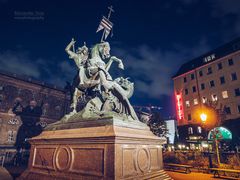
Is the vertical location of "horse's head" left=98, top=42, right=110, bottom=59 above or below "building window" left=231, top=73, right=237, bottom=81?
below

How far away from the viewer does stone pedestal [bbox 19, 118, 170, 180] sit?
3.92 metres

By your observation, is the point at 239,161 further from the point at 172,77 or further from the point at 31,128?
the point at 172,77

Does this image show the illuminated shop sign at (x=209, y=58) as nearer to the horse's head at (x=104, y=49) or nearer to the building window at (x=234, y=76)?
the building window at (x=234, y=76)

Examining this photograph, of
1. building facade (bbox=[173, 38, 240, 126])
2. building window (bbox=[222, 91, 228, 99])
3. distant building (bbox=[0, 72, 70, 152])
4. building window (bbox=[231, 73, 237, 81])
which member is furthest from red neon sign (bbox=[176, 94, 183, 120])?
distant building (bbox=[0, 72, 70, 152])

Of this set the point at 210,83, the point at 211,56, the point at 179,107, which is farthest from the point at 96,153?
the point at 211,56

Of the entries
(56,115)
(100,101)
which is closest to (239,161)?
(100,101)

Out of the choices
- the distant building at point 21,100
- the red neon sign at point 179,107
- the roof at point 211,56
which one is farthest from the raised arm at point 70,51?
the red neon sign at point 179,107

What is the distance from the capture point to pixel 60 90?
118ft

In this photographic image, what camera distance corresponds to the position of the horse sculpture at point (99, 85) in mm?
5695

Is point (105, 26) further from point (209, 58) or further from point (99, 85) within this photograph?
point (209, 58)

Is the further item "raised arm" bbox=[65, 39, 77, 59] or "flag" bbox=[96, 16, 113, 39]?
"flag" bbox=[96, 16, 113, 39]

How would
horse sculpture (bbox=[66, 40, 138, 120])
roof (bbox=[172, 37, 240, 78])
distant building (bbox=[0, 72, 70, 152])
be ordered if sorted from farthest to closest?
roof (bbox=[172, 37, 240, 78]), distant building (bbox=[0, 72, 70, 152]), horse sculpture (bbox=[66, 40, 138, 120])

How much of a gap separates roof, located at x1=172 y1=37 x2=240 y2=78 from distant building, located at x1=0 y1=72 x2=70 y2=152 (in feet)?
95.7

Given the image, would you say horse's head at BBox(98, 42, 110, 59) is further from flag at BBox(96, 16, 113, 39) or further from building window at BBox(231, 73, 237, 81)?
building window at BBox(231, 73, 237, 81)
